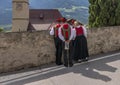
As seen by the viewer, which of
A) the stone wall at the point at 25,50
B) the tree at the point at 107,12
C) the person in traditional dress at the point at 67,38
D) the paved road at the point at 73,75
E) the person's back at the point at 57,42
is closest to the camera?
the paved road at the point at 73,75

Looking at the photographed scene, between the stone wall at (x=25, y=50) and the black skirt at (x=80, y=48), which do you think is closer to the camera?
the stone wall at (x=25, y=50)

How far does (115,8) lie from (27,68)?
4869mm

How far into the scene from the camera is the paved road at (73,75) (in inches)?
210

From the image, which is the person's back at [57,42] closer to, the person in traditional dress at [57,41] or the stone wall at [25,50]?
the person in traditional dress at [57,41]

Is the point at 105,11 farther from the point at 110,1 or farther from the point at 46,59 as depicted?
the point at 46,59

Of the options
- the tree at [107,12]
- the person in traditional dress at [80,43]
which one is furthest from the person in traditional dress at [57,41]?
the tree at [107,12]

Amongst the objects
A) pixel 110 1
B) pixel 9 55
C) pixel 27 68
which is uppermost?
pixel 110 1

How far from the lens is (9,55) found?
6324 millimetres

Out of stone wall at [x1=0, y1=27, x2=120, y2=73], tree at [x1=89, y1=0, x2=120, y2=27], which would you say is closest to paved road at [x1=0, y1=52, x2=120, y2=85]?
stone wall at [x1=0, y1=27, x2=120, y2=73]

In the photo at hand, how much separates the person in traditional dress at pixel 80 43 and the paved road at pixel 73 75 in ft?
0.96

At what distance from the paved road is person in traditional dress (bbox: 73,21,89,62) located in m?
0.29

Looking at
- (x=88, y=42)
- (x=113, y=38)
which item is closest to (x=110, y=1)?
(x=113, y=38)

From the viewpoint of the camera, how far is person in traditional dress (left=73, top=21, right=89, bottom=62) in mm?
6859

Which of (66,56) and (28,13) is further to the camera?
(28,13)
